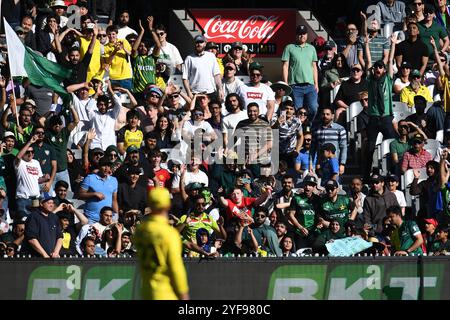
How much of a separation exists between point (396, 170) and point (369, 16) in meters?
4.62

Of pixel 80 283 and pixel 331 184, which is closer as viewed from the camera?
pixel 80 283

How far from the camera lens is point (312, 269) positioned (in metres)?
16.3

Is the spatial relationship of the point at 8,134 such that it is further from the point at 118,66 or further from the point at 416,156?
the point at 416,156

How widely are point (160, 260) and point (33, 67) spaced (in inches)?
389

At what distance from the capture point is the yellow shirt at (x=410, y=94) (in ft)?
74.3

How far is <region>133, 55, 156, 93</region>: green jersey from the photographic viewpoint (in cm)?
2247

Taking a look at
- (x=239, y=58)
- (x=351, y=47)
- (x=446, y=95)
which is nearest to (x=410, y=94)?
(x=446, y=95)

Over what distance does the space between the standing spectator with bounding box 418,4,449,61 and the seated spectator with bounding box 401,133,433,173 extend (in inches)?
130

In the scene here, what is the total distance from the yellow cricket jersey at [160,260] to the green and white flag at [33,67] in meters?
9.18

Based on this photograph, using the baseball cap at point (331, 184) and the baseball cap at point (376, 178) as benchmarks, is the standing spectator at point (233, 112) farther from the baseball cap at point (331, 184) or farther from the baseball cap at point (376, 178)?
the baseball cap at point (376, 178)

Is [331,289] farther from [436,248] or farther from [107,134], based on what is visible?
[107,134]

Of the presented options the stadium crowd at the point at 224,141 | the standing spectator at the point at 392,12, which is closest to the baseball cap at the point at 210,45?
the stadium crowd at the point at 224,141

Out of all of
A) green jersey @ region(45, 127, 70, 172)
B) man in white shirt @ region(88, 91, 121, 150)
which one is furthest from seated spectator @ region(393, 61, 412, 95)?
green jersey @ region(45, 127, 70, 172)

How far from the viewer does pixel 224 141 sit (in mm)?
20891
